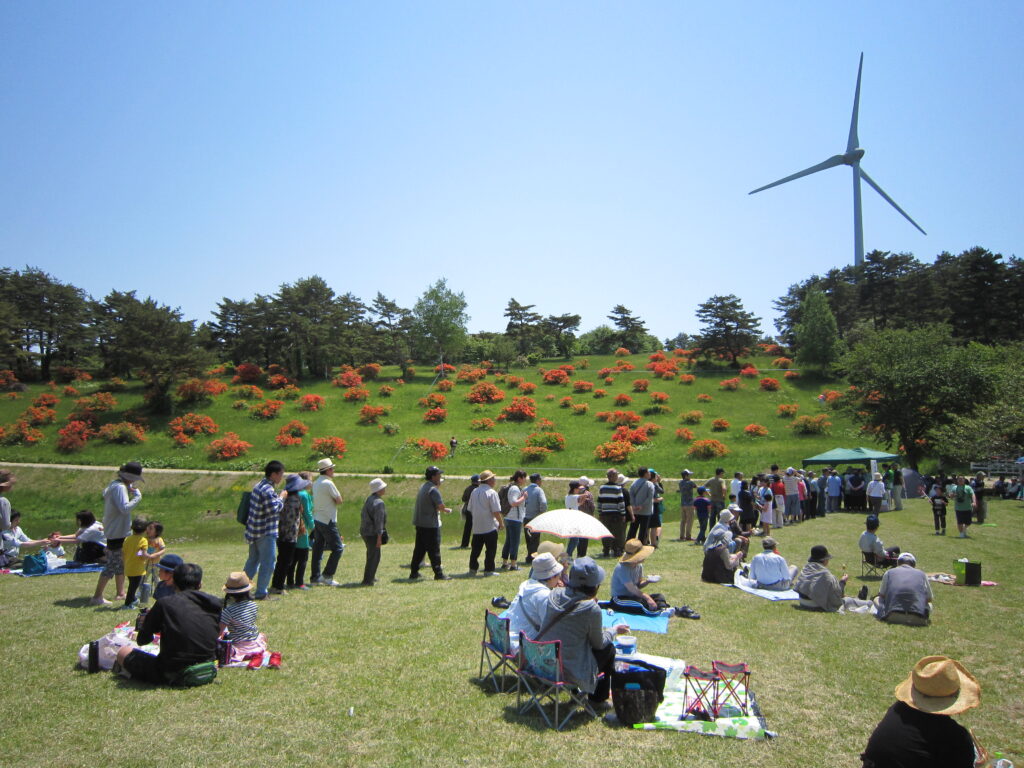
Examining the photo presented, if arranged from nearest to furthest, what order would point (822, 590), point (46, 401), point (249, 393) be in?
1. point (822, 590)
2. point (46, 401)
3. point (249, 393)

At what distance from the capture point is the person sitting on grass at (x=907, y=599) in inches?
333

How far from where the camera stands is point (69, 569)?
1194cm

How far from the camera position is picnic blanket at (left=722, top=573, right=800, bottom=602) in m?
9.91

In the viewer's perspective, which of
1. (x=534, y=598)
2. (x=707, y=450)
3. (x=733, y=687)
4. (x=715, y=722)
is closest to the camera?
(x=715, y=722)

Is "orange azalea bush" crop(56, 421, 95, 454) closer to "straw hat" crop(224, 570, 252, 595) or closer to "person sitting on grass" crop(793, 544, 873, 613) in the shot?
"straw hat" crop(224, 570, 252, 595)

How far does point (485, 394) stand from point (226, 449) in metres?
18.9

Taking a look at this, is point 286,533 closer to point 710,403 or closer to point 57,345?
point 710,403

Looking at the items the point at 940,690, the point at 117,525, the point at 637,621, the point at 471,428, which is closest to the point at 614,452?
the point at 471,428

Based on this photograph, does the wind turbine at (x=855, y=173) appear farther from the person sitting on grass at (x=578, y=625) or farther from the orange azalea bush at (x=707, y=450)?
the person sitting on grass at (x=578, y=625)

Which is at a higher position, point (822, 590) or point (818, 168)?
point (818, 168)

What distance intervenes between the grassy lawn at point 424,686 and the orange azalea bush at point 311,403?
112 ft

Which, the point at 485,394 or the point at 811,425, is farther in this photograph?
the point at 485,394

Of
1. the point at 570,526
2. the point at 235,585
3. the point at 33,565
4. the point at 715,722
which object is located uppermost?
the point at 570,526

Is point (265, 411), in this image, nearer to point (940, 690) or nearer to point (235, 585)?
point (235, 585)
